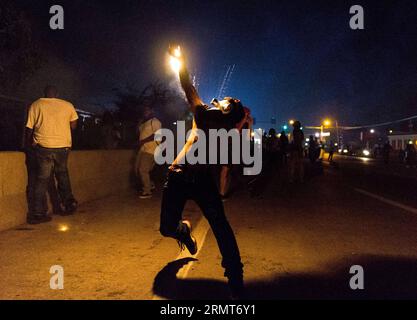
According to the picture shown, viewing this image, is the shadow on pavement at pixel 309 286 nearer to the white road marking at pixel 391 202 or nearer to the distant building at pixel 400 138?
the white road marking at pixel 391 202

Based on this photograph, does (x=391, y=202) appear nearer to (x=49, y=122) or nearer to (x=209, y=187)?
(x=209, y=187)

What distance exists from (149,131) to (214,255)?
482cm

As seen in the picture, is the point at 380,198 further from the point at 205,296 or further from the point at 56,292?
the point at 56,292

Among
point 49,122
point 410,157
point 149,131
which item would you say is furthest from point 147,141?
point 410,157

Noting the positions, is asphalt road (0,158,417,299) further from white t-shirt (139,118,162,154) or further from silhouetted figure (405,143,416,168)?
silhouetted figure (405,143,416,168)

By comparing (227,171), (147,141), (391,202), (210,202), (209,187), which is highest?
(147,141)

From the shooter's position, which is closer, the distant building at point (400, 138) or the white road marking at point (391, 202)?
the white road marking at point (391, 202)

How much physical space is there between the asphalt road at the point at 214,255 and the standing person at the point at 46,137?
44 cm

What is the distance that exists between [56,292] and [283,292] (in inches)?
75.4

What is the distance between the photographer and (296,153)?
1417 centimetres

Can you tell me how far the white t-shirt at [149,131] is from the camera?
9.43 metres

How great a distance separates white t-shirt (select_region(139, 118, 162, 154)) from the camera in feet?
30.9

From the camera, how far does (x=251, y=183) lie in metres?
4.30

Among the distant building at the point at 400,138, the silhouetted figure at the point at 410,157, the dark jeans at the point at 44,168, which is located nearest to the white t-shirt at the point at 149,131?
the dark jeans at the point at 44,168
